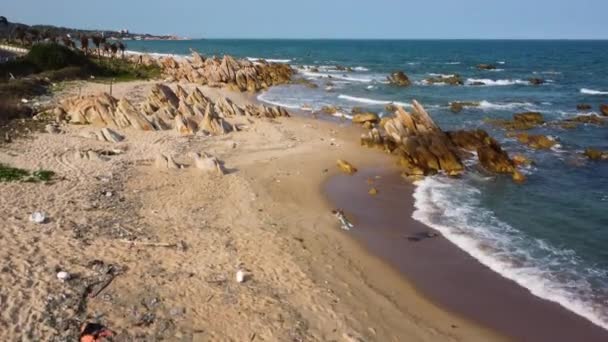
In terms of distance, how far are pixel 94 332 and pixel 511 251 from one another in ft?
35.6

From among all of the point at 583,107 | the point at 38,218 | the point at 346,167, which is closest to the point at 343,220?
the point at 346,167

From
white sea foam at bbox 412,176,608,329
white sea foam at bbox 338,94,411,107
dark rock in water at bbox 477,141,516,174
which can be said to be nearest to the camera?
white sea foam at bbox 412,176,608,329

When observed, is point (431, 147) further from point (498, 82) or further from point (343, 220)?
point (498, 82)

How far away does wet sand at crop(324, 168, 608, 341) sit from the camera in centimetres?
1073

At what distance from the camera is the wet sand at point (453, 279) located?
422 inches

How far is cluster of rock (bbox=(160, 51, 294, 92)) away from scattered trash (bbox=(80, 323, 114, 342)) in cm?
4411

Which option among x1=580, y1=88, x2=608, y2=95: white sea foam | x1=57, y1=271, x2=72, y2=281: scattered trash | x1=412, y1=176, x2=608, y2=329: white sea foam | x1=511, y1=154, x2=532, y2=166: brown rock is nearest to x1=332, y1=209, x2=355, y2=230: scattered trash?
x1=412, y1=176, x2=608, y2=329: white sea foam

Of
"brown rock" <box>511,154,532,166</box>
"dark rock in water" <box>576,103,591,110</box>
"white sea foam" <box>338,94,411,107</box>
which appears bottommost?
"brown rock" <box>511,154,532,166</box>

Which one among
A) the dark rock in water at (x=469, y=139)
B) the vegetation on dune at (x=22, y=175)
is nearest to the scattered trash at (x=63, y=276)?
the vegetation on dune at (x=22, y=175)

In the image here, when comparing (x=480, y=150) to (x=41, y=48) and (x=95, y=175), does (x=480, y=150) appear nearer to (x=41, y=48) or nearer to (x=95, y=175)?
(x=95, y=175)

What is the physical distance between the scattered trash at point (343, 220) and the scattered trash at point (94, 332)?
8.15 metres

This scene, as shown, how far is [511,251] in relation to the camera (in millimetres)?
14258

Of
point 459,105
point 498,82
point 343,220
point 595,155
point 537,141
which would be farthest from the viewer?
point 498,82

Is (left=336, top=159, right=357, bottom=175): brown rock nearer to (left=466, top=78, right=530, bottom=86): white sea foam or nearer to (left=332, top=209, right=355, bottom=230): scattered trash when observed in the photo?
(left=332, top=209, right=355, bottom=230): scattered trash
